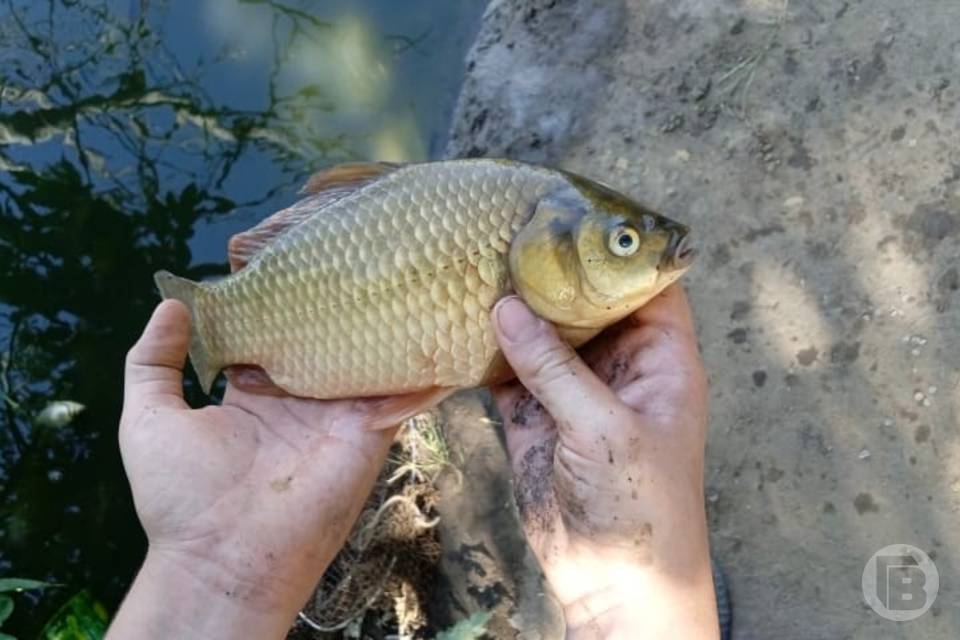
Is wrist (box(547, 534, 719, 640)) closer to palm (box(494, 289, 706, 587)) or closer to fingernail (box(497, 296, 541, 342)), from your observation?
palm (box(494, 289, 706, 587))

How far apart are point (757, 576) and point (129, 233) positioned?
2741mm

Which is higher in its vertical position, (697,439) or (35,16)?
(35,16)

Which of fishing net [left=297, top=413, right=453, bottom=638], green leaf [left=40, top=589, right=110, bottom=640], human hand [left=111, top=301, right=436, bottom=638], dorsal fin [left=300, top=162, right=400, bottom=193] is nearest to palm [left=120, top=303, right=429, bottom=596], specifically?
human hand [left=111, top=301, right=436, bottom=638]

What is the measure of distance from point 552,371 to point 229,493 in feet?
2.67

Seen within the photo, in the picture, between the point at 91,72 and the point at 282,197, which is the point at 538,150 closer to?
the point at 282,197

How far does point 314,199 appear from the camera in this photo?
2107mm

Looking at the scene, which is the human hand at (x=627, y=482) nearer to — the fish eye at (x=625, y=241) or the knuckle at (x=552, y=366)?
the knuckle at (x=552, y=366)

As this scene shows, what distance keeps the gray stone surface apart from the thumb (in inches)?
49.6

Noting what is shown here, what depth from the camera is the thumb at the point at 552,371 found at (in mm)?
1753

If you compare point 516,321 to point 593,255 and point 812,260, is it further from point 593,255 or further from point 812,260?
point 812,260

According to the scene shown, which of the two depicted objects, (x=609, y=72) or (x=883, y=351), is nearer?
(x=883, y=351)

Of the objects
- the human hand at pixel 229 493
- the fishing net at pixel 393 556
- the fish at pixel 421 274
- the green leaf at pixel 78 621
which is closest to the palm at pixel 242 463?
the human hand at pixel 229 493

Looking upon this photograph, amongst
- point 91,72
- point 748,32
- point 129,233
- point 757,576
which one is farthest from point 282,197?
point 757,576

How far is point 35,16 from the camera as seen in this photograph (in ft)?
13.7
